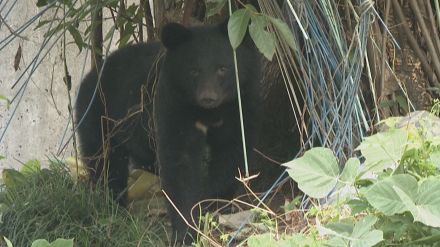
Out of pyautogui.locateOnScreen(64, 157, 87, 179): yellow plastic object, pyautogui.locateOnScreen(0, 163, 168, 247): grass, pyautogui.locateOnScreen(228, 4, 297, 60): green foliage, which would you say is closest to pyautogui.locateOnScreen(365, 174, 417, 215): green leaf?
pyautogui.locateOnScreen(228, 4, 297, 60): green foliage

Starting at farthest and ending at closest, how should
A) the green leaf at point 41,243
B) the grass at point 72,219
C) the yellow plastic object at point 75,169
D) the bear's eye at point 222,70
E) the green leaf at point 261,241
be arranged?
the yellow plastic object at point 75,169 < the bear's eye at point 222,70 < the grass at point 72,219 < the green leaf at point 41,243 < the green leaf at point 261,241

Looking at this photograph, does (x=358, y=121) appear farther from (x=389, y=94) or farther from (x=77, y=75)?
(x=77, y=75)

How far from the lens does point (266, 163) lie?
5461 mm

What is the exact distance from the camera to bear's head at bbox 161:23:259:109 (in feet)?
16.1

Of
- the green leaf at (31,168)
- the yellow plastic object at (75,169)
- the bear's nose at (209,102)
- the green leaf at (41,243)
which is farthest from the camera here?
the green leaf at (31,168)

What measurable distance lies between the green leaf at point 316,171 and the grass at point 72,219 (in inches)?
61.8

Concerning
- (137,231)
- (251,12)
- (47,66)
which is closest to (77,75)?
(47,66)

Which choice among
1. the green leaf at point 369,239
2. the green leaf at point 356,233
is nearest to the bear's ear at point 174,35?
the green leaf at point 356,233

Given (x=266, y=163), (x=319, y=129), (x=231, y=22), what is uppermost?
(x=231, y=22)

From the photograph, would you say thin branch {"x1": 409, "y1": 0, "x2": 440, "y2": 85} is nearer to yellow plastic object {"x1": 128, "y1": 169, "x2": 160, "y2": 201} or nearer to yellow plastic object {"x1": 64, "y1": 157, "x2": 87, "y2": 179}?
yellow plastic object {"x1": 128, "y1": 169, "x2": 160, "y2": 201}

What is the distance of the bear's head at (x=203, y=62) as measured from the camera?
491cm

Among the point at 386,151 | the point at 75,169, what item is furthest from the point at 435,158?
the point at 75,169

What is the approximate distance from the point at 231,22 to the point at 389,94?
139 cm

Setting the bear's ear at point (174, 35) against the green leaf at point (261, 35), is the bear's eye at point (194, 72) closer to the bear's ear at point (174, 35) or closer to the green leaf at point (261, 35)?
the bear's ear at point (174, 35)
